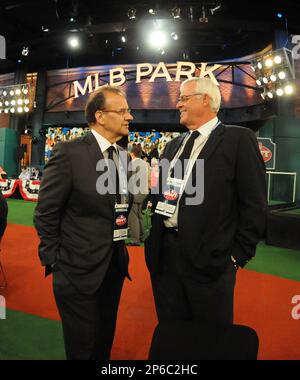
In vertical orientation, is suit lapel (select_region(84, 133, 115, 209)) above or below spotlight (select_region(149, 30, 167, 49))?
below

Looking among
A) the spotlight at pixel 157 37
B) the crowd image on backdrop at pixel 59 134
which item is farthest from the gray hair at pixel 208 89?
the crowd image on backdrop at pixel 59 134

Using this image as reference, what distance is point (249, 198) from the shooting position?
1.71 meters

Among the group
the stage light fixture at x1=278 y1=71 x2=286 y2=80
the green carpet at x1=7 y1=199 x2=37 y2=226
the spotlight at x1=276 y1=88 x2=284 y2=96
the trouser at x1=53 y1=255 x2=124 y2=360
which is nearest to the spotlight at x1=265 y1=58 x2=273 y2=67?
Answer: the stage light fixture at x1=278 y1=71 x2=286 y2=80

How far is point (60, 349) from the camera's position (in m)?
2.41

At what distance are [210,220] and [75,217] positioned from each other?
2.22 ft

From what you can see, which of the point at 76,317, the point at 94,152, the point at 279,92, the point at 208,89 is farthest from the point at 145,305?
the point at 279,92

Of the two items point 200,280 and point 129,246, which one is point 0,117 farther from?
point 200,280

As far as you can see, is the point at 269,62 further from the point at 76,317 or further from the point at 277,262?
the point at 76,317

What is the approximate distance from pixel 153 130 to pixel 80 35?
4610 millimetres

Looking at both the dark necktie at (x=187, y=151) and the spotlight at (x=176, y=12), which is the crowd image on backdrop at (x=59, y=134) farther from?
the dark necktie at (x=187, y=151)

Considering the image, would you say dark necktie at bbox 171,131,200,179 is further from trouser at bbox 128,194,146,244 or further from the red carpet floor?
trouser at bbox 128,194,146,244

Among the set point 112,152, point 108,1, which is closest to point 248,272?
point 112,152

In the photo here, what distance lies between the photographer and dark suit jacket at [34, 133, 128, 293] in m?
1.59

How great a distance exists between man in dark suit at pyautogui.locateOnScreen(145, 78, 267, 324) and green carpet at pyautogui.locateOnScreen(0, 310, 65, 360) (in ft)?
3.60
